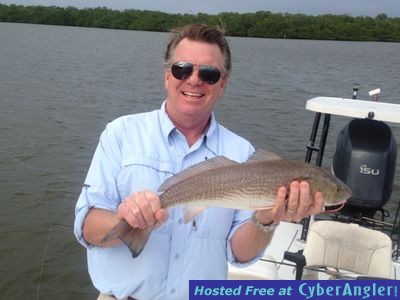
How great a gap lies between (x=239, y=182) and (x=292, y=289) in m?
0.60

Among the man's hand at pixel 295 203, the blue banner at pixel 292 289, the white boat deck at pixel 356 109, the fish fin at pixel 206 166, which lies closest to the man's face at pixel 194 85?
the fish fin at pixel 206 166

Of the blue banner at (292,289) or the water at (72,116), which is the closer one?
the blue banner at (292,289)

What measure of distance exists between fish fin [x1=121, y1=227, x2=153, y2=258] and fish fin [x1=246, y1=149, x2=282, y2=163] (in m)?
0.64

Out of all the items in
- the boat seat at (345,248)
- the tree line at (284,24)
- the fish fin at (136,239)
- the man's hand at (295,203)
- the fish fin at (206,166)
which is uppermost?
the tree line at (284,24)

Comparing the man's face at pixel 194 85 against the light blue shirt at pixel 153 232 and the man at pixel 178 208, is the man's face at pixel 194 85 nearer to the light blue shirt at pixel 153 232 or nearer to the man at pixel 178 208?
the man at pixel 178 208

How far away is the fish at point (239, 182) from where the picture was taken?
2.52m

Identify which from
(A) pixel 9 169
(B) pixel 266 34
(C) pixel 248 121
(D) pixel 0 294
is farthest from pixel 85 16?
(D) pixel 0 294

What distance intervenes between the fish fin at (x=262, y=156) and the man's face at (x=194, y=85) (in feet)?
1.16

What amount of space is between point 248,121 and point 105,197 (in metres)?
16.3

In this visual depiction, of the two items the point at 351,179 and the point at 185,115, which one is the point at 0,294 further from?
the point at 185,115

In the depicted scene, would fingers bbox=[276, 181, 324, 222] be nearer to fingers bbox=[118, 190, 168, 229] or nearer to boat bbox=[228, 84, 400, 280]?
fingers bbox=[118, 190, 168, 229]

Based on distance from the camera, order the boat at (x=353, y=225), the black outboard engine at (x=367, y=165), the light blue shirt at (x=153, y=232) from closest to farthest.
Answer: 1. the light blue shirt at (x=153, y=232)
2. the boat at (x=353, y=225)
3. the black outboard engine at (x=367, y=165)

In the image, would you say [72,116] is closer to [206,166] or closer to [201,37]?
[201,37]

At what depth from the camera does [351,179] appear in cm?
600
